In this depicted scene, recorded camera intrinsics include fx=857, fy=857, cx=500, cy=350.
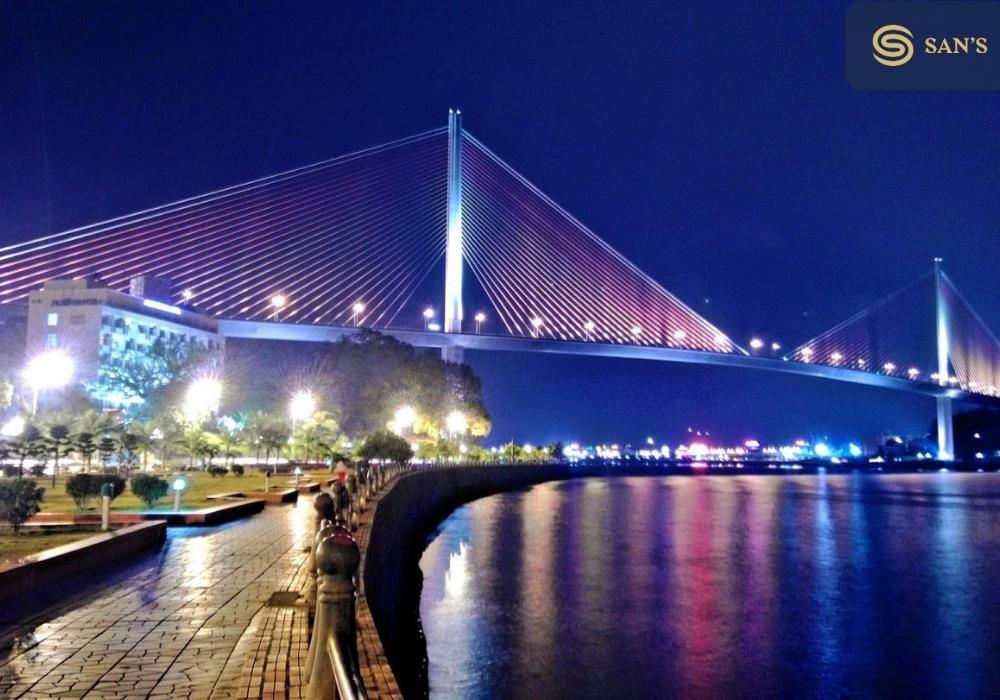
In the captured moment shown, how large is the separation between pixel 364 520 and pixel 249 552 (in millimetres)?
2945

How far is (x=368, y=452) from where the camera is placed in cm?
3250

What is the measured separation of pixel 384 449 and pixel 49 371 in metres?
13.4

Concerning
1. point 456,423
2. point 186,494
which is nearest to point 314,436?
point 456,423

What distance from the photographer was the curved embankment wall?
9.55 meters

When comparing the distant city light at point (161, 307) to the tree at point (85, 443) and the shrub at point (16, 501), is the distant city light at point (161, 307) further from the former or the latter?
the shrub at point (16, 501)

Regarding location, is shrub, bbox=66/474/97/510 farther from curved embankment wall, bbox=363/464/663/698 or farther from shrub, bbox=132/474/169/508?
curved embankment wall, bbox=363/464/663/698

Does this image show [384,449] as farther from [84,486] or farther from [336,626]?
[336,626]

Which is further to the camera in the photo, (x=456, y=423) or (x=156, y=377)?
(x=456, y=423)

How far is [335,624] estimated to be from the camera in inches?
116

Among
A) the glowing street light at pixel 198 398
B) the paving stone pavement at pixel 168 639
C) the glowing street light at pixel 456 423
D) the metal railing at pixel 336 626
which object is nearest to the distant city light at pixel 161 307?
the glowing street light at pixel 198 398

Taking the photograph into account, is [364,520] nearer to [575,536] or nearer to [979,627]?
[979,627]

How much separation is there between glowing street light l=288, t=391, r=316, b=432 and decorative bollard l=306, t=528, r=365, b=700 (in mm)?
36196

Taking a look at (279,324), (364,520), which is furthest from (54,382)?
(364,520)

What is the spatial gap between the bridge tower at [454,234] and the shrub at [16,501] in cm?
3844
